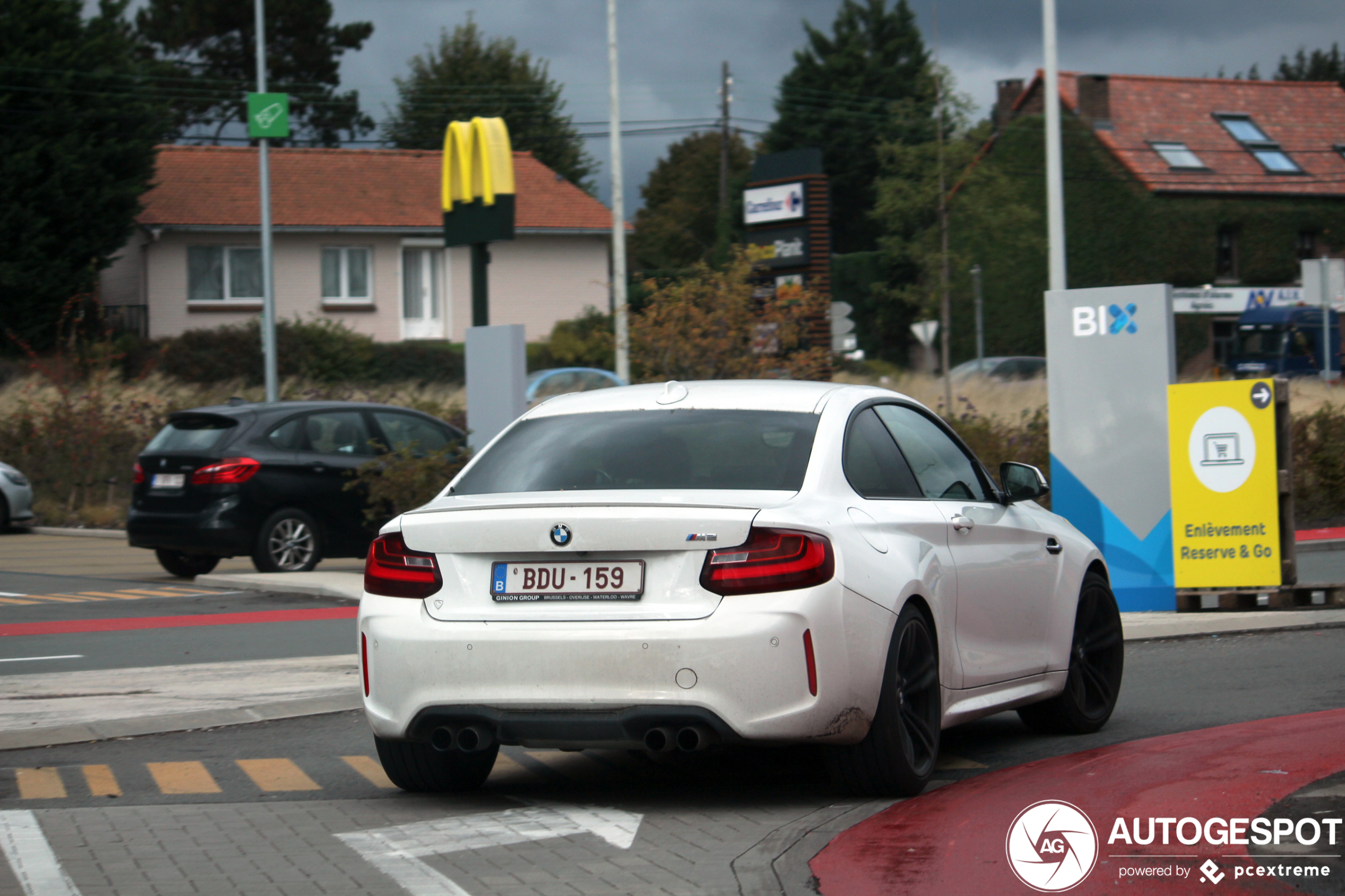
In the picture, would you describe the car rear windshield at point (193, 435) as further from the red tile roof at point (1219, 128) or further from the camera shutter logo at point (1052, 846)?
the red tile roof at point (1219, 128)

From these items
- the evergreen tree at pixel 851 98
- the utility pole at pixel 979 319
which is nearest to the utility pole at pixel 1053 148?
the utility pole at pixel 979 319

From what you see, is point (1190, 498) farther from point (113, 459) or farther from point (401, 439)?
point (113, 459)

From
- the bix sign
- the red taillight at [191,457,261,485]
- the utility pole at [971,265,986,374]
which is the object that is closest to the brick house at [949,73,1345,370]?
the utility pole at [971,265,986,374]

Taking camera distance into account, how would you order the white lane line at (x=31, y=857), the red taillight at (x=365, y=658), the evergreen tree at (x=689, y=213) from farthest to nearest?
1. the evergreen tree at (x=689, y=213)
2. the red taillight at (x=365, y=658)
3. the white lane line at (x=31, y=857)

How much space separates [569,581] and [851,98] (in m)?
67.5

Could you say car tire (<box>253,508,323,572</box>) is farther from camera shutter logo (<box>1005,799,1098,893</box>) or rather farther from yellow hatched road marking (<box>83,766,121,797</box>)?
camera shutter logo (<box>1005,799,1098,893</box>)

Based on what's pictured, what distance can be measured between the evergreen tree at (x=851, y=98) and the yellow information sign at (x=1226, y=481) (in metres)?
55.8

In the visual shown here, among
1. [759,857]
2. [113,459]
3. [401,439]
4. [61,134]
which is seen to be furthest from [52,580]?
[61,134]

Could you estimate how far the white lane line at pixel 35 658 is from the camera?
34.0 feet

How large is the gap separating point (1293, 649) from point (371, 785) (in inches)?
226

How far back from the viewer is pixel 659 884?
15.8 feet

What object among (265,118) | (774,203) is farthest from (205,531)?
(265,118)

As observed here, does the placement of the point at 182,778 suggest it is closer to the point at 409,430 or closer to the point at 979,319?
the point at 409,430

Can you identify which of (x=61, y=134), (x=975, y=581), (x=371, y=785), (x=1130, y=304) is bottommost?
(x=371, y=785)
